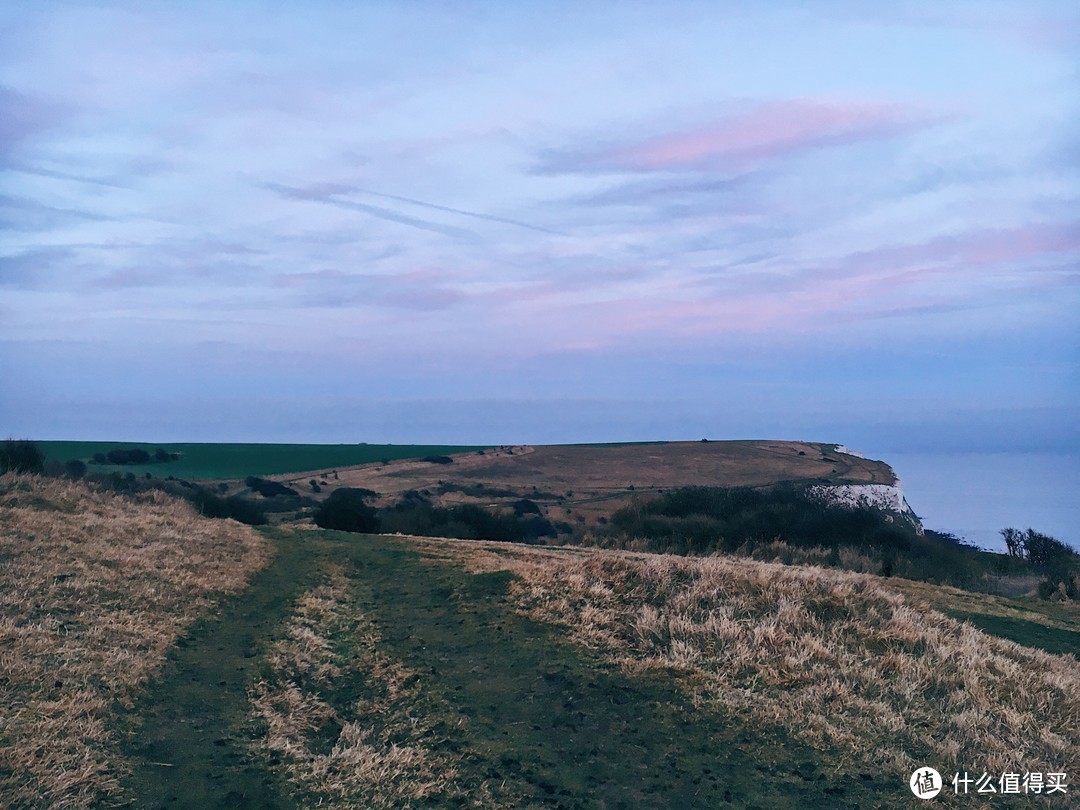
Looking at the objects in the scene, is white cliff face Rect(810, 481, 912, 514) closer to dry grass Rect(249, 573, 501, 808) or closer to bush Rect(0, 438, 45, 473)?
dry grass Rect(249, 573, 501, 808)

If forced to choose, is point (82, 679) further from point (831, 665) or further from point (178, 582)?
point (831, 665)

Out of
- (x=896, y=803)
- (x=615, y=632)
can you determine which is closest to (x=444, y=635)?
(x=615, y=632)

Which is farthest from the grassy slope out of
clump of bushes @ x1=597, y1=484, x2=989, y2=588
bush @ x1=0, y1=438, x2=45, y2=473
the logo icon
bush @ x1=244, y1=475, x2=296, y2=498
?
bush @ x1=244, y1=475, x2=296, y2=498

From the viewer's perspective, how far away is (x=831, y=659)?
37.1 ft

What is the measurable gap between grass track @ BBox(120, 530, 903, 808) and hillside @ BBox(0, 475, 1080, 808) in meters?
0.03

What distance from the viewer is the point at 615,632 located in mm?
12508

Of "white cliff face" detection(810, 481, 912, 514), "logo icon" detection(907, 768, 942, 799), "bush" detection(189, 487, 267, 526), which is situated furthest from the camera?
"white cliff face" detection(810, 481, 912, 514)

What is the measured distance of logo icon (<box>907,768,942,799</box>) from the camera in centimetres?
780

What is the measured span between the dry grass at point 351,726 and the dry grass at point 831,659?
3183mm

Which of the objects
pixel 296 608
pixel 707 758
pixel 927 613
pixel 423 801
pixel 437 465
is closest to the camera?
pixel 423 801

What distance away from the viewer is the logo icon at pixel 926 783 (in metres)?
A: 7.80

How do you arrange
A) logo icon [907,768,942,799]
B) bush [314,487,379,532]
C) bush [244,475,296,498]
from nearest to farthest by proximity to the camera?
1. logo icon [907,768,942,799]
2. bush [314,487,379,532]
3. bush [244,475,296,498]

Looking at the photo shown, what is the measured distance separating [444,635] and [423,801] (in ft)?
18.8

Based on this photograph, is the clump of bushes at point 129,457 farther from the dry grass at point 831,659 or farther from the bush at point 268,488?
the dry grass at point 831,659
